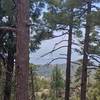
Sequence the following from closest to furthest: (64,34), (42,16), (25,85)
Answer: (25,85) < (42,16) < (64,34)

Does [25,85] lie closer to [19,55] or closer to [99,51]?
[19,55]

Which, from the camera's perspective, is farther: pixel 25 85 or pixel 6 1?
pixel 6 1

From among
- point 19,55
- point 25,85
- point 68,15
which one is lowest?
point 25,85

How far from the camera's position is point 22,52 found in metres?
8.25

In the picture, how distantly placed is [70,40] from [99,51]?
225cm

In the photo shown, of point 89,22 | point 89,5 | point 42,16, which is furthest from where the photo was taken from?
point 42,16

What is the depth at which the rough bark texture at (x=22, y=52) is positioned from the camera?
8117 mm

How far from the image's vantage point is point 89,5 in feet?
62.5

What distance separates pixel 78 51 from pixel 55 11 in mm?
2914

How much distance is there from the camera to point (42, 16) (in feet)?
68.2

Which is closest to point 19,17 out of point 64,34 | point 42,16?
point 42,16

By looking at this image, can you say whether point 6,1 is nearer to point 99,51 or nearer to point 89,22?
point 89,22

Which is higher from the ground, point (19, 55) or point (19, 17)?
point (19, 17)

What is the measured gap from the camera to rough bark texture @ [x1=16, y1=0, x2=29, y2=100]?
812 centimetres
